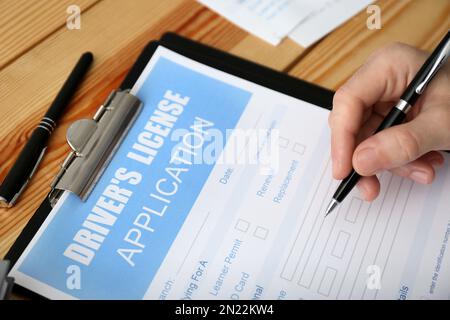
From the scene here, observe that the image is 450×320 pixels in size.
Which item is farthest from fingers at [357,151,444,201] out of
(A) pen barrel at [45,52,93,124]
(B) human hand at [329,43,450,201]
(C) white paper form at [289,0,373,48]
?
(A) pen barrel at [45,52,93,124]

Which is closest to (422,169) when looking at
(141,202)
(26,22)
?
(141,202)

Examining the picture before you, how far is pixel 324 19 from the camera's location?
0.73m

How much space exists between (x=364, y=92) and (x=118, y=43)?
1.09 ft

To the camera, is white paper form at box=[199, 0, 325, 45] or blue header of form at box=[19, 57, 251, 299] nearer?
blue header of form at box=[19, 57, 251, 299]

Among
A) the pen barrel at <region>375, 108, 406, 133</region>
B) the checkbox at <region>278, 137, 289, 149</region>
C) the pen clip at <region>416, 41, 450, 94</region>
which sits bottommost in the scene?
the checkbox at <region>278, 137, 289, 149</region>

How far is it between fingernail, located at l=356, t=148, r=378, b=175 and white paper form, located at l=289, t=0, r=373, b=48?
228mm

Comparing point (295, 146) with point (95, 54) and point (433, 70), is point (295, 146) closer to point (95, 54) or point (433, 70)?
point (433, 70)

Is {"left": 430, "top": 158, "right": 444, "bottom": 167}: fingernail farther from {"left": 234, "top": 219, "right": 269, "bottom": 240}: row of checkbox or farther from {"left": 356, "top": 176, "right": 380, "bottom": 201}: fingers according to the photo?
{"left": 234, "top": 219, "right": 269, "bottom": 240}: row of checkbox

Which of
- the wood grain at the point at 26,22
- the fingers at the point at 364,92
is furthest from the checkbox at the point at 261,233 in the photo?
the wood grain at the point at 26,22

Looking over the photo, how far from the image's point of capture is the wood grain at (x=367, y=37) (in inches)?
27.5

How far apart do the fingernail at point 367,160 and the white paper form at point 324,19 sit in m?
0.23

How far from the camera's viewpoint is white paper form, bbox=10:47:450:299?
0.53 metres
